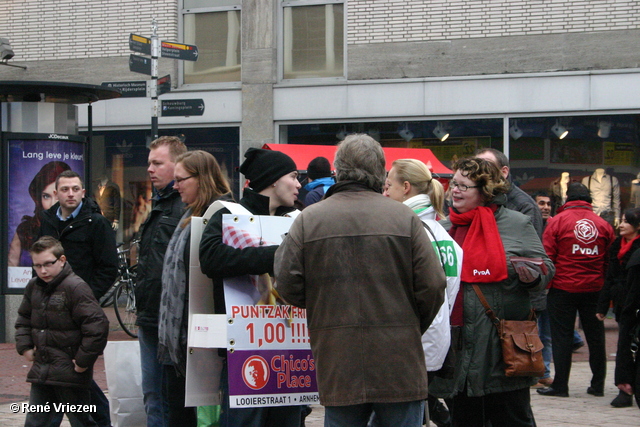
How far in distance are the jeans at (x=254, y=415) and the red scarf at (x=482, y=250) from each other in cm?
118

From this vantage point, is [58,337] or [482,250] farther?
[58,337]

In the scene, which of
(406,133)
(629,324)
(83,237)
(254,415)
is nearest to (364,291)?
(254,415)

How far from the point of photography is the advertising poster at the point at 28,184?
11.1m

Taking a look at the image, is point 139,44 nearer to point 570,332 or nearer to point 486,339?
point 570,332

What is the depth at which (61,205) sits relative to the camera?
673cm

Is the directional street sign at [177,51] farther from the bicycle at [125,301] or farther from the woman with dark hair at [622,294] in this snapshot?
the woman with dark hair at [622,294]

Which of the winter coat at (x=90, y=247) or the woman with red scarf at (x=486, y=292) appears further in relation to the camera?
the winter coat at (x=90, y=247)

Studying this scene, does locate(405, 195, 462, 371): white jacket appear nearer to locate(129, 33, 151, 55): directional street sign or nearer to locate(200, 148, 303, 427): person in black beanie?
locate(200, 148, 303, 427): person in black beanie

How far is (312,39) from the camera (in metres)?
15.9

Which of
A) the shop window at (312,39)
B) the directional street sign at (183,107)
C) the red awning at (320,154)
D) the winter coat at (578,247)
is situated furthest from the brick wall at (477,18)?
the winter coat at (578,247)

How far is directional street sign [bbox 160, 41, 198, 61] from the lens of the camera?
13492 mm

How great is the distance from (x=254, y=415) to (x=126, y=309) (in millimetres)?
7818

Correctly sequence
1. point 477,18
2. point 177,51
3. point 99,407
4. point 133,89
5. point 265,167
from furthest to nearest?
point 477,18 < point 177,51 < point 133,89 < point 99,407 < point 265,167

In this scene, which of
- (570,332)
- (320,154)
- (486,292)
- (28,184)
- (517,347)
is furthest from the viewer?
(320,154)
